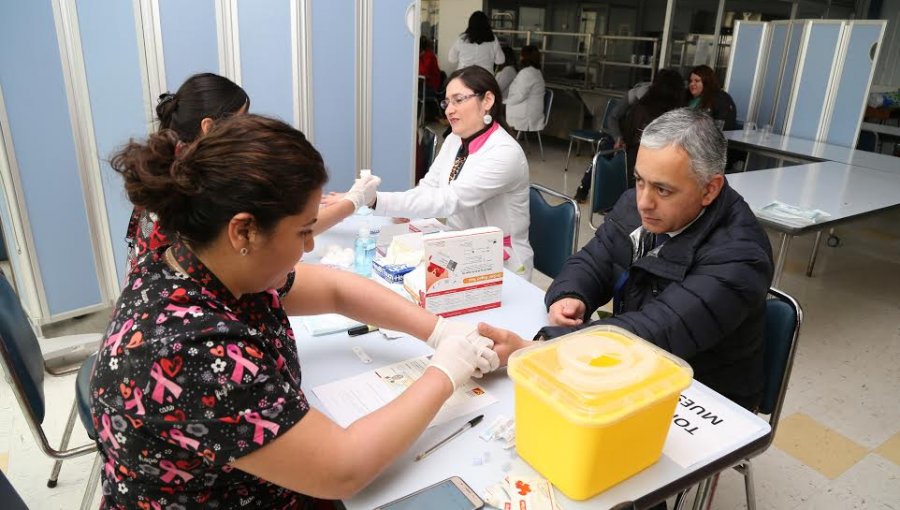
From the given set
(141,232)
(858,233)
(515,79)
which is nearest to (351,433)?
Answer: (141,232)

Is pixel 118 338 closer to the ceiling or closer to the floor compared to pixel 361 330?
closer to the ceiling

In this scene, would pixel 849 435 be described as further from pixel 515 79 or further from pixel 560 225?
pixel 515 79

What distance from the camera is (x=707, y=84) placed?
4.92 metres

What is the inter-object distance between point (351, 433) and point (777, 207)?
8.82 ft

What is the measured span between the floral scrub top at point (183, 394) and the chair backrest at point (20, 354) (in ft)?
1.78

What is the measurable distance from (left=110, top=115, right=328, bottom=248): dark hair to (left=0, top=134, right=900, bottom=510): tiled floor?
4.93 feet

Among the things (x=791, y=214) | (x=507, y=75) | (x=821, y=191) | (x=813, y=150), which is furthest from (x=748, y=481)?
(x=507, y=75)

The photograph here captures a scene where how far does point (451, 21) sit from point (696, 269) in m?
8.95

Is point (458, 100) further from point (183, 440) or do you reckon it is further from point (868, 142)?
point (868, 142)

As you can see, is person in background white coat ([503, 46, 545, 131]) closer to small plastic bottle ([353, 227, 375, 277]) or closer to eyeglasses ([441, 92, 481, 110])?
eyeglasses ([441, 92, 481, 110])

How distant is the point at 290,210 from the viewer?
879 millimetres

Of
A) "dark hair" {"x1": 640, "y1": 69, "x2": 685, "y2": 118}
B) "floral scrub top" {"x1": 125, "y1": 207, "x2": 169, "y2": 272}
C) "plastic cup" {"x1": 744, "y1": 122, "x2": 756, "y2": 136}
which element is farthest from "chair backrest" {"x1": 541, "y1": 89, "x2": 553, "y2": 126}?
"floral scrub top" {"x1": 125, "y1": 207, "x2": 169, "y2": 272}

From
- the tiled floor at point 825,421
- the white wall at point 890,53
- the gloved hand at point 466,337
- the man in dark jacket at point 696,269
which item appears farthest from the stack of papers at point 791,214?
the white wall at point 890,53

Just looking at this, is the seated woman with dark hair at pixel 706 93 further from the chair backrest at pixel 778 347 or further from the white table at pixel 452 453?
the white table at pixel 452 453
